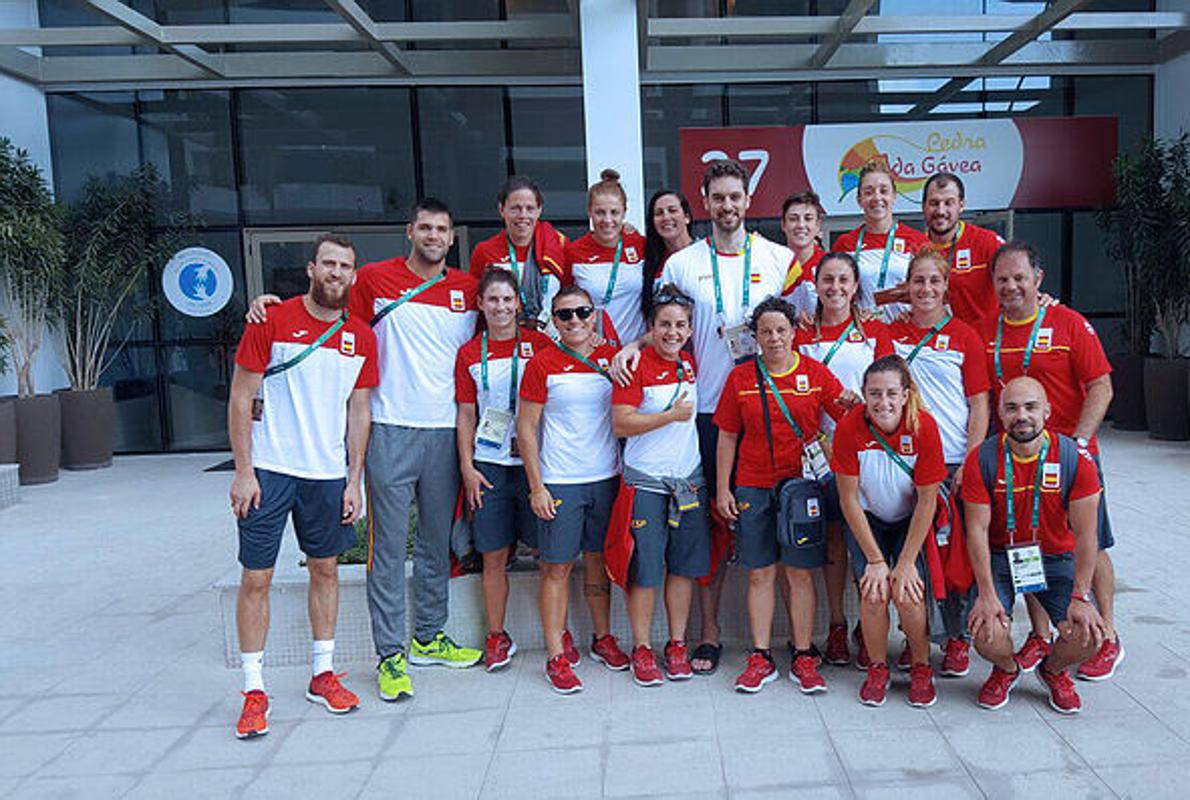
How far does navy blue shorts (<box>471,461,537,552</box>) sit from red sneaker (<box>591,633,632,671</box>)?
486mm

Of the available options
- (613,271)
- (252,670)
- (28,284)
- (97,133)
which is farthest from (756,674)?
(97,133)

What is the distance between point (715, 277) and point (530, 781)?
76.6 inches

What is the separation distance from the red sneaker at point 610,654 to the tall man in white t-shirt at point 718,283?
0.29 meters

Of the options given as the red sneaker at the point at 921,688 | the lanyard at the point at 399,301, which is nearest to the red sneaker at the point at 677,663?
the red sneaker at the point at 921,688

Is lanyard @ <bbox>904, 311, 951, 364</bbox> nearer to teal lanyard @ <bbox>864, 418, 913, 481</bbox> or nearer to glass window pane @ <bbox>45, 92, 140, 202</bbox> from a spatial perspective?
teal lanyard @ <bbox>864, 418, 913, 481</bbox>

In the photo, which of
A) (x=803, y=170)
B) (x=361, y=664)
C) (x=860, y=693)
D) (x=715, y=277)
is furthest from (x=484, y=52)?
(x=860, y=693)

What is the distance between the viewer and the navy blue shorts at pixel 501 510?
350 cm

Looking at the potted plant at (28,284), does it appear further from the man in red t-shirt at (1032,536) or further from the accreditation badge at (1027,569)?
the accreditation badge at (1027,569)

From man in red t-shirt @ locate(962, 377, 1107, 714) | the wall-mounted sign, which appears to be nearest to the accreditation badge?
man in red t-shirt @ locate(962, 377, 1107, 714)

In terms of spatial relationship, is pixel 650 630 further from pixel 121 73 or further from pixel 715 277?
pixel 121 73

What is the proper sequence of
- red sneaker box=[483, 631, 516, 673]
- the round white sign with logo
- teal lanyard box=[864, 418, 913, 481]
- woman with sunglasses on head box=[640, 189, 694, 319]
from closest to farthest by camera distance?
teal lanyard box=[864, 418, 913, 481] → red sneaker box=[483, 631, 516, 673] → woman with sunglasses on head box=[640, 189, 694, 319] → the round white sign with logo

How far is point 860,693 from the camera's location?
3.18 m

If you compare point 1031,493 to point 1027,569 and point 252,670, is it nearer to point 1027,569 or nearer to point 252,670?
point 1027,569

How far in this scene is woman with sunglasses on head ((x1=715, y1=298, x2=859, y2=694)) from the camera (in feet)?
10.6
